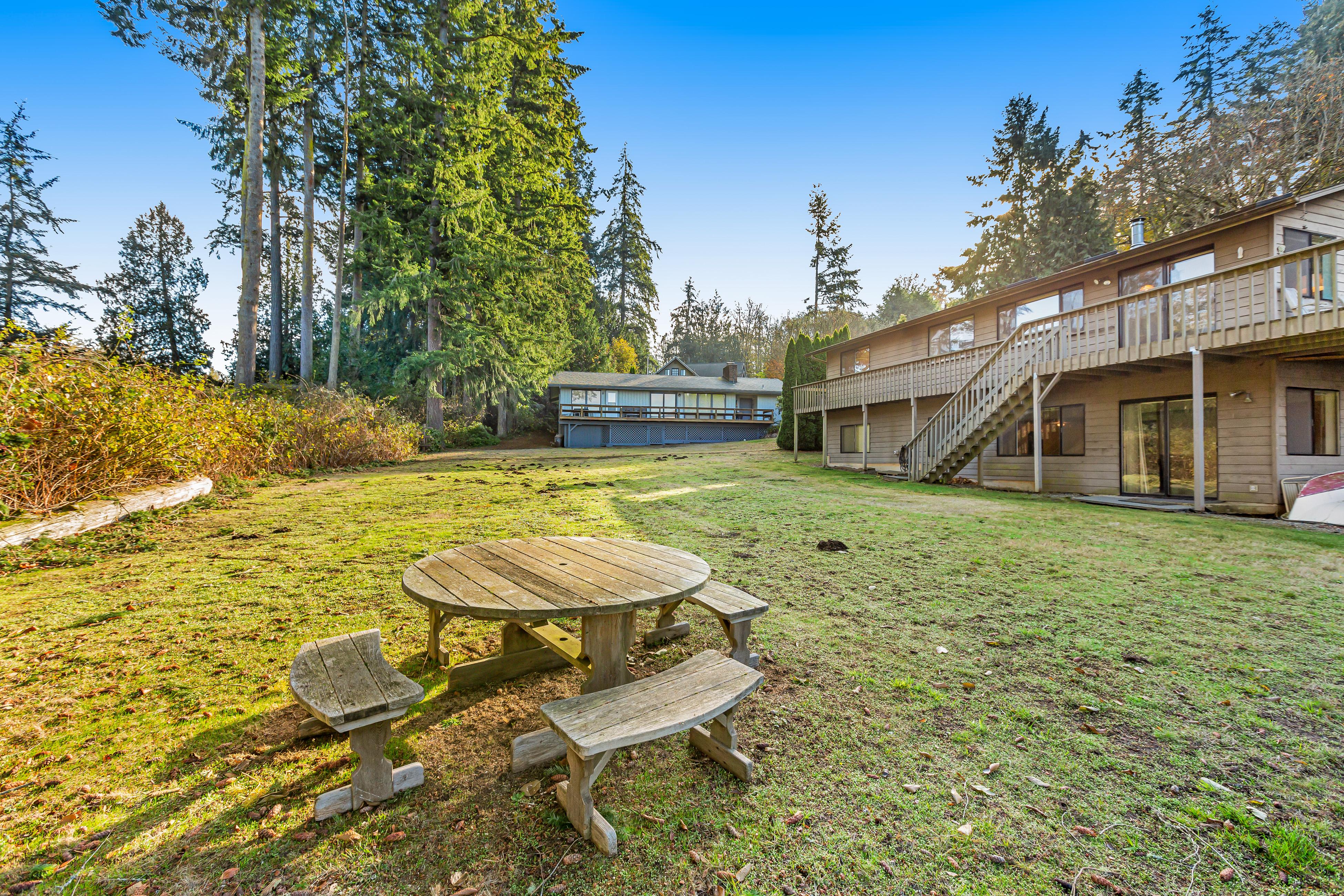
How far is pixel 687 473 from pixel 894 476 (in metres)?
6.14

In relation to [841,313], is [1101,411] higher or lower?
lower

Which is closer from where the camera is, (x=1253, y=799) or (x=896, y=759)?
(x=1253, y=799)

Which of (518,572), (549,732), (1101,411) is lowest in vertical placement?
(549,732)

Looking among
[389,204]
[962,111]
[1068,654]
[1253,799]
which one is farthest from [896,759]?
[962,111]

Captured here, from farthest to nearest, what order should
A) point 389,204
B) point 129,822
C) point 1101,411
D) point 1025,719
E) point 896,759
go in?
point 389,204
point 1101,411
point 1025,719
point 896,759
point 129,822

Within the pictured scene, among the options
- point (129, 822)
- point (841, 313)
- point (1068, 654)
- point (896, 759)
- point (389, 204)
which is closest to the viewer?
point (129, 822)

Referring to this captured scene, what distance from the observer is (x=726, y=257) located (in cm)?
3441

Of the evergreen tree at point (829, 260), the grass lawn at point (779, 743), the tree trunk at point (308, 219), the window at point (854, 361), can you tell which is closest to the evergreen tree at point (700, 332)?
the evergreen tree at point (829, 260)

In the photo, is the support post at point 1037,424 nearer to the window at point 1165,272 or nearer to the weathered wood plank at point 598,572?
the window at point 1165,272

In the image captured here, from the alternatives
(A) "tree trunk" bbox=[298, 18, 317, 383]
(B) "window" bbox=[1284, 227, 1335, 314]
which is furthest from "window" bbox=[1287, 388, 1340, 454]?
(A) "tree trunk" bbox=[298, 18, 317, 383]

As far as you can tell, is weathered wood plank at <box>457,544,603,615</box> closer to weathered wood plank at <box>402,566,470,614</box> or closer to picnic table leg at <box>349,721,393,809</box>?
weathered wood plank at <box>402,566,470,614</box>

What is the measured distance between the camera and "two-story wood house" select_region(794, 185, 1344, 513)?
871 cm

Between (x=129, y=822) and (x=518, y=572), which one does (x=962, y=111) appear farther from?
(x=129, y=822)

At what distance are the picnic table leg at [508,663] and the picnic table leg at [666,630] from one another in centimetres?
60
